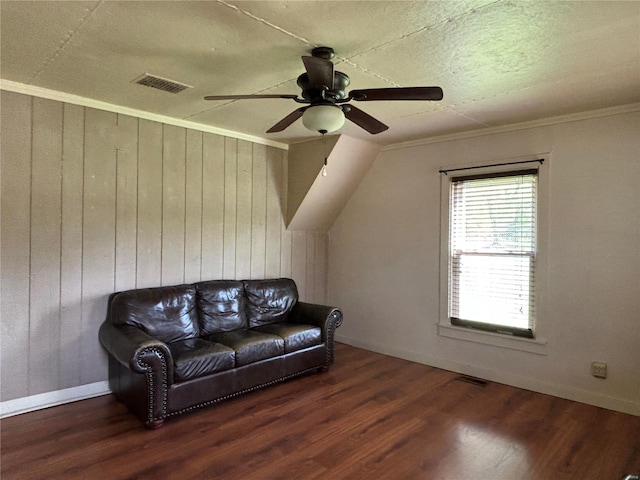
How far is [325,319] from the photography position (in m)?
4.11

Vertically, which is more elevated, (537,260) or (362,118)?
(362,118)

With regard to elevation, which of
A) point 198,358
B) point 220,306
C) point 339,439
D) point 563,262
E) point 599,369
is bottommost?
point 339,439

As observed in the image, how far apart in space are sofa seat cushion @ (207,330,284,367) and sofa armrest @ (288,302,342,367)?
583 mm

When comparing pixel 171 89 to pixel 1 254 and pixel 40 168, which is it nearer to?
pixel 40 168

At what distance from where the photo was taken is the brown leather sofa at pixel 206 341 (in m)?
2.86

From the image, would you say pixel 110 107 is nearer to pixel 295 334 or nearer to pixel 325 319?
pixel 295 334

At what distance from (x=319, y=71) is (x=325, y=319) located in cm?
266

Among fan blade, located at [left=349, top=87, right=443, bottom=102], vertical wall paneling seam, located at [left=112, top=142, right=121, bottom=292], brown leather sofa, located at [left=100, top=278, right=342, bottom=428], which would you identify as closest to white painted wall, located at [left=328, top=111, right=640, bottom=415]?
brown leather sofa, located at [left=100, top=278, right=342, bottom=428]

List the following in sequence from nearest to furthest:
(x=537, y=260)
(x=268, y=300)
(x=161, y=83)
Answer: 1. (x=161, y=83)
2. (x=537, y=260)
3. (x=268, y=300)

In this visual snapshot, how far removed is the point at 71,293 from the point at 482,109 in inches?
150

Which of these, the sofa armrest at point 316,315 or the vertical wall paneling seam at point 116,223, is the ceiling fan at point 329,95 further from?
the sofa armrest at point 316,315

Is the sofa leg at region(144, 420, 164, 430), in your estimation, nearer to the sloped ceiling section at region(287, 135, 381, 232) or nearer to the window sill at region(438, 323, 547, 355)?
the sloped ceiling section at region(287, 135, 381, 232)

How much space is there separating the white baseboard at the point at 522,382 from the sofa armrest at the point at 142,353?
2720 mm

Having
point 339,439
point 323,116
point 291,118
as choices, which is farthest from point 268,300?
point 323,116
